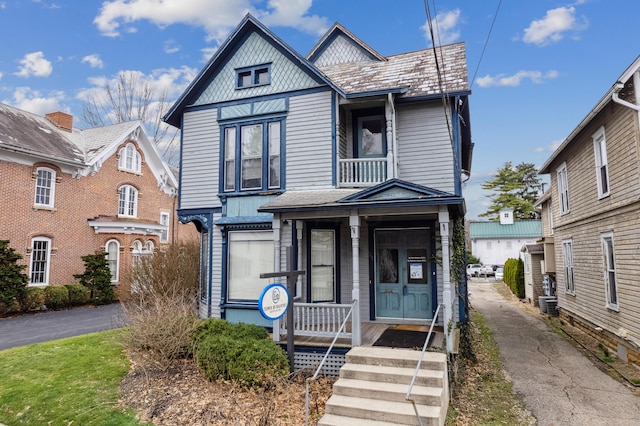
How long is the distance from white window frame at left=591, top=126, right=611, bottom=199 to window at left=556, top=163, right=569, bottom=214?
3875 millimetres

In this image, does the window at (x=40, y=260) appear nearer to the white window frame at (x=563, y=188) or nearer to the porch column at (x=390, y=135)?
the porch column at (x=390, y=135)

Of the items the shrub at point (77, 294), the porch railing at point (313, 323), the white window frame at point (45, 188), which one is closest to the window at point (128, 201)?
the white window frame at point (45, 188)

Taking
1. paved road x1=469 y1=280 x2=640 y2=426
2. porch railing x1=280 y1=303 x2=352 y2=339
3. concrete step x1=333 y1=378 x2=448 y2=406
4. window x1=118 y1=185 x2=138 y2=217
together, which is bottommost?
paved road x1=469 y1=280 x2=640 y2=426

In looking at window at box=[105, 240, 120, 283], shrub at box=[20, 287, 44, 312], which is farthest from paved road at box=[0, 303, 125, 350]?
window at box=[105, 240, 120, 283]

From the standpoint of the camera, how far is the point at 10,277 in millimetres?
15695

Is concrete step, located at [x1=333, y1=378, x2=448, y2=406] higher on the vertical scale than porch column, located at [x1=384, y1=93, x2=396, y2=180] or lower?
lower

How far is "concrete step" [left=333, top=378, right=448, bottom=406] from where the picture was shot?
6207 millimetres

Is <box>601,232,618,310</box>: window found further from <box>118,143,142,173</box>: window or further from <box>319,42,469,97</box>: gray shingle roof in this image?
<box>118,143,142,173</box>: window

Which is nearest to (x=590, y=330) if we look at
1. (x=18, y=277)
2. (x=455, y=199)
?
(x=455, y=199)

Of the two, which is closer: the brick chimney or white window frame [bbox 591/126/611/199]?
white window frame [bbox 591/126/611/199]

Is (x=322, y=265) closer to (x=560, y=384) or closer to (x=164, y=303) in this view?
(x=164, y=303)

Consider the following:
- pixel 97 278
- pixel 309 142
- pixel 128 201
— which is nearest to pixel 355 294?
pixel 309 142

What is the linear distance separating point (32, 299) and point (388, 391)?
16772 mm

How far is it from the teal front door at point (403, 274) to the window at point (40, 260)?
16492 millimetres
